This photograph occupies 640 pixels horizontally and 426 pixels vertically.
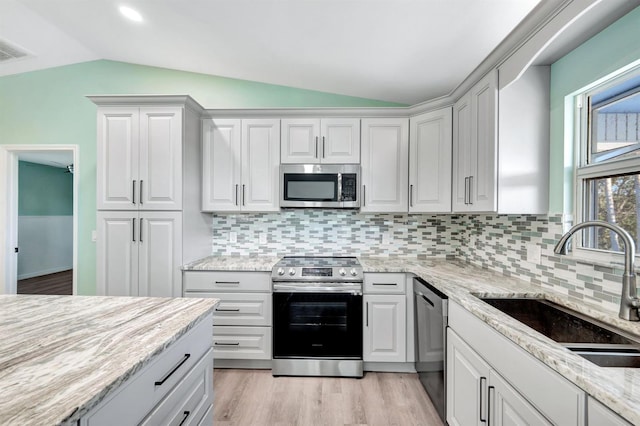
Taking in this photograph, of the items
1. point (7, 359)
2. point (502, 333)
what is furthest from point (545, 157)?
point (7, 359)

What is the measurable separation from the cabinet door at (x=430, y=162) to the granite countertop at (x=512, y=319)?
1.86 ft

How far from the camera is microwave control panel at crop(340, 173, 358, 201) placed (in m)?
2.67

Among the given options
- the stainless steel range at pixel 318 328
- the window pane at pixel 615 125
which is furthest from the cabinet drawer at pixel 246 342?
the window pane at pixel 615 125

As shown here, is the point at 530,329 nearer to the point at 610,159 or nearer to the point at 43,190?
the point at 610,159

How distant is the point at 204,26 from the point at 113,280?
218 cm

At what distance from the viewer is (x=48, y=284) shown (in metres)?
5.50

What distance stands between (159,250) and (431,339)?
2.23 meters

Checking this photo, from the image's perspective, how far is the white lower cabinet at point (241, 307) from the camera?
245 cm

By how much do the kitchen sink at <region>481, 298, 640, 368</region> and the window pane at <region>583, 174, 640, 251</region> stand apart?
41 centimetres

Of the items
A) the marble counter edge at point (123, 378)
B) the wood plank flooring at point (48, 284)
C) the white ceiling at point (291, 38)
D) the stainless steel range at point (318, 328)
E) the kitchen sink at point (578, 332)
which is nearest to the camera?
the marble counter edge at point (123, 378)

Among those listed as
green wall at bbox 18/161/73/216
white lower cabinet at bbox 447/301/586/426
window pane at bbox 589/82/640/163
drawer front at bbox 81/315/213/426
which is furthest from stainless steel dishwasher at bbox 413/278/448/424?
green wall at bbox 18/161/73/216

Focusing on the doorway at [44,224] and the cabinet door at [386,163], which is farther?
the doorway at [44,224]

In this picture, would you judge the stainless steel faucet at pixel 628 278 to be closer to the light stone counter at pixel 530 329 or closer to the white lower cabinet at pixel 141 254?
the light stone counter at pixel 530 329

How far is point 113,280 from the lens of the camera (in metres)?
2.44
